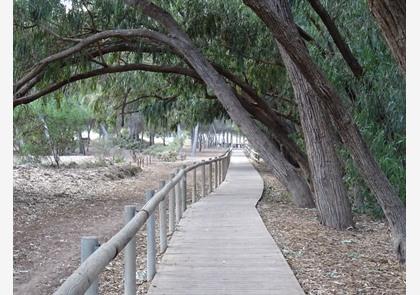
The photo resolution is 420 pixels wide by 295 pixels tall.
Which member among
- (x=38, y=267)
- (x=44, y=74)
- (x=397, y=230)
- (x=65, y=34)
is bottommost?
(x=38, y=267)

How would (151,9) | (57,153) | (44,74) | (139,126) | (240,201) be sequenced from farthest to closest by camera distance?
(139,126)
(57,153)
(240,201)
(44,74)
(151,9)

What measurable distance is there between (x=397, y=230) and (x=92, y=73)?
7.78 meters

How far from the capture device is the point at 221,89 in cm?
1027

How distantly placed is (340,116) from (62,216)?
7.55 metres

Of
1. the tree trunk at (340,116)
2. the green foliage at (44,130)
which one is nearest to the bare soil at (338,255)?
the tree trunk at (340,116)

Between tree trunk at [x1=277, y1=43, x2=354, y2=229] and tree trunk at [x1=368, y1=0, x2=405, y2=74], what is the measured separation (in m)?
5.33

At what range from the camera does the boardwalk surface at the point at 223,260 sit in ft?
17.1

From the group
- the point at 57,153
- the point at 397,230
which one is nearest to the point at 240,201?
the point at 397,230

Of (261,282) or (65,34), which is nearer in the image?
(261,282)

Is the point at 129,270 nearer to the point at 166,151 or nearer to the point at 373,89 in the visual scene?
the point at 373,89

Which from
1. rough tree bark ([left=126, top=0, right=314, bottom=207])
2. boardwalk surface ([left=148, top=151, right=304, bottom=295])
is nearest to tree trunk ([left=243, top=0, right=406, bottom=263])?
boardwalk surface ([left=148, top=151, right=304, bottom=295])

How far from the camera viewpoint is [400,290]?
18.0 feet

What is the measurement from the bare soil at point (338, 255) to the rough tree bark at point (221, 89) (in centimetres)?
95

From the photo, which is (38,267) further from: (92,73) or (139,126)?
(139,126)
